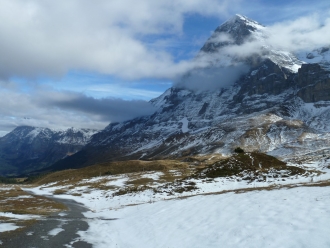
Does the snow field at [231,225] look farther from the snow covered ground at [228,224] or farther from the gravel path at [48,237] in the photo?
the gravel path at [48,237]

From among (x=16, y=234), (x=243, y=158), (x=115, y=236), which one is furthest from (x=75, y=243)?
(x=243, y=158)

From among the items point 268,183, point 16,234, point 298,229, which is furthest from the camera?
point 268,183

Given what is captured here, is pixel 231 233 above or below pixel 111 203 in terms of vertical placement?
above

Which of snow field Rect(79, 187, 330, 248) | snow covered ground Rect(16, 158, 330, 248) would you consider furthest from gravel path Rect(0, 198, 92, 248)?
snow field Rect(79, 187, 330, 248)

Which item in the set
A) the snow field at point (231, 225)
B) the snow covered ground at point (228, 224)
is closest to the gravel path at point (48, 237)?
the snow covered ground at point (228, 224)

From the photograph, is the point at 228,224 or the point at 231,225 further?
the point at 228,224

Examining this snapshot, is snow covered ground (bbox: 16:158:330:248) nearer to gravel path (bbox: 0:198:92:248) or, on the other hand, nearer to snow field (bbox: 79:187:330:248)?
snow field (bbox: 79:187:330:248)

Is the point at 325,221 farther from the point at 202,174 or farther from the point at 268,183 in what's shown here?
the point at 202,174

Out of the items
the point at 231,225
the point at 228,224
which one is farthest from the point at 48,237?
the point at 231,225

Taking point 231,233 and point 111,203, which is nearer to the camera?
point 231,233

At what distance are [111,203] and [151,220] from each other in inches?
918

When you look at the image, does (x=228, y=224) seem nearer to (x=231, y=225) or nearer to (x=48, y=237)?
(x=231, y=225)

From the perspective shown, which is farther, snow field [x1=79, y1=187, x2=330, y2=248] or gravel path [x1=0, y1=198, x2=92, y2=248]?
gravel path [x1=0, y1=198, x2=92, y2=248]

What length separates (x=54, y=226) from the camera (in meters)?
30.4
